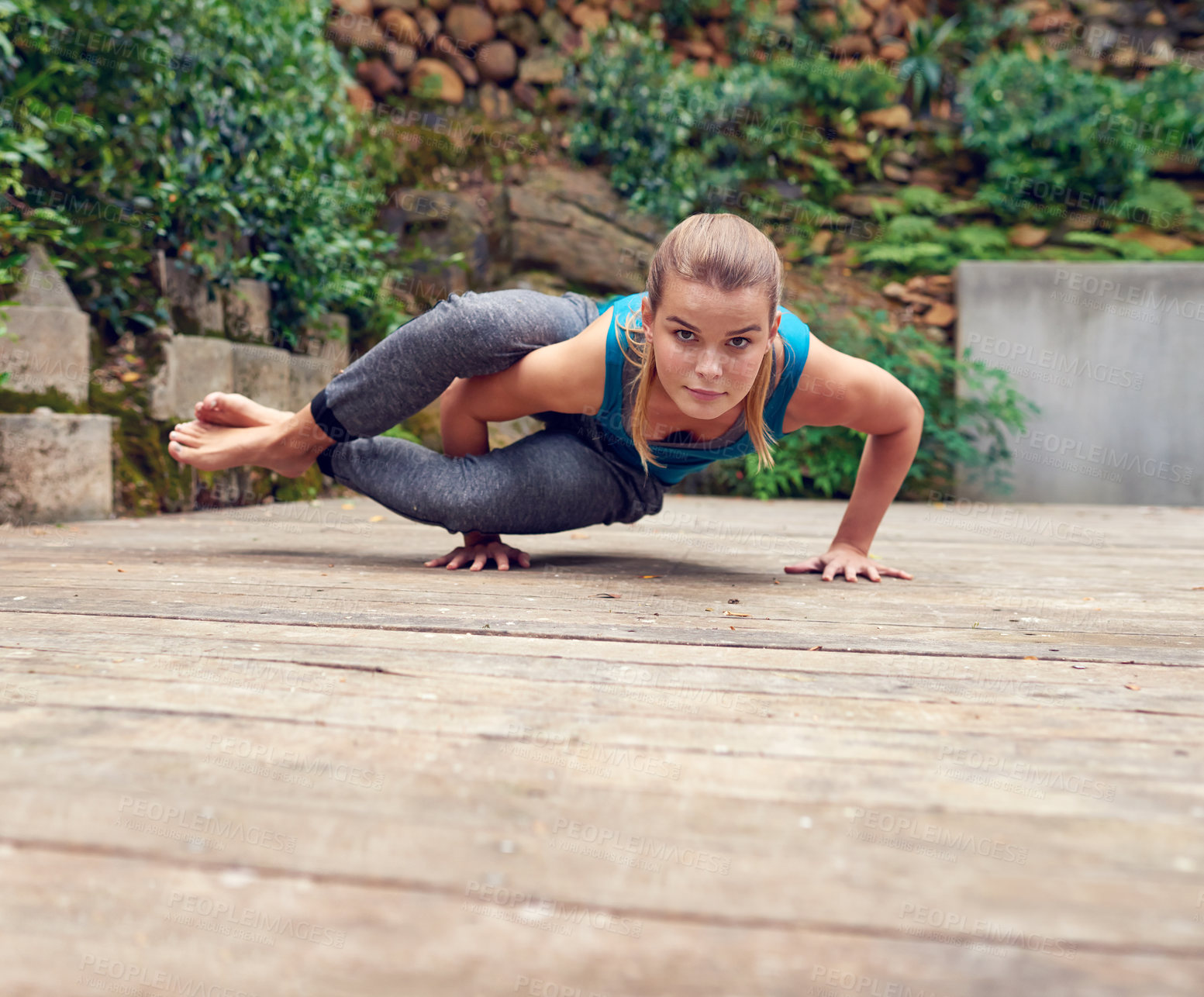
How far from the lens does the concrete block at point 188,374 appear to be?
134 inches

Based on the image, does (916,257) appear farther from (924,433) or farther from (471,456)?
(471,456)

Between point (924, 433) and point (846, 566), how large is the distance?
364 cm

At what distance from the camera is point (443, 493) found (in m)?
2.14

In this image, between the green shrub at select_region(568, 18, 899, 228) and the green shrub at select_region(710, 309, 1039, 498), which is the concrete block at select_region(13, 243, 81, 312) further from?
the green shrub at select_region(568, 18, 899, 228)

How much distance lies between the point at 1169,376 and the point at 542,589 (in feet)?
18.1

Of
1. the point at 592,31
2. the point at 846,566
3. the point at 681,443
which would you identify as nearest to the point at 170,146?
the point at 681,443

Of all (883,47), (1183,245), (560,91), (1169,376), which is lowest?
(1169,376)

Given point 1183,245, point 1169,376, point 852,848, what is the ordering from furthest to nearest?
point 1183,245 → point 1169,376 → point 852,848

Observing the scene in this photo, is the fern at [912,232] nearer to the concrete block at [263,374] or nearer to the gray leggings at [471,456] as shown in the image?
the concrete block at [263,374]

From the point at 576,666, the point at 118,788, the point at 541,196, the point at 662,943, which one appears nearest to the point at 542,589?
the point at 576,666

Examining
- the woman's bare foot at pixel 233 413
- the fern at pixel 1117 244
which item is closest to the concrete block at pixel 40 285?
the woman's bare foot at pixel 233 413

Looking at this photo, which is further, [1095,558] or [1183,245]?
[1183,245]

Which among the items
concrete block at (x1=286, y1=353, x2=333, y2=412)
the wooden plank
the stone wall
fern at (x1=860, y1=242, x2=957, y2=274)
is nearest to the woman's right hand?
the wooden plank

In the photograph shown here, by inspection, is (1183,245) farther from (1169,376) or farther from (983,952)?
(983,952)
